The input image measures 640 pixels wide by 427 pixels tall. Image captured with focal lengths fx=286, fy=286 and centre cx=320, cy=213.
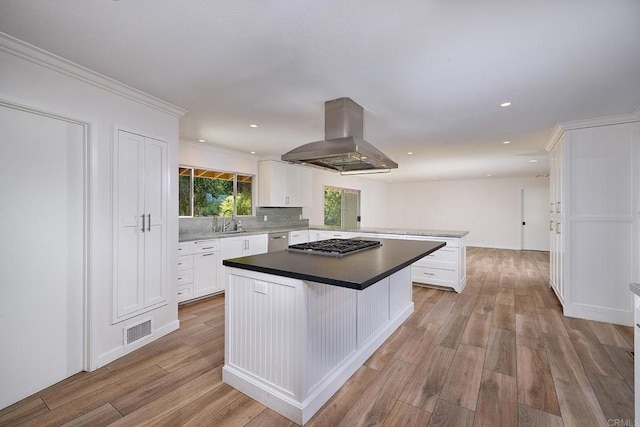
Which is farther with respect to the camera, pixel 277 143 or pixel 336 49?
pixel 277 143

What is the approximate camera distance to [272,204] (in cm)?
542

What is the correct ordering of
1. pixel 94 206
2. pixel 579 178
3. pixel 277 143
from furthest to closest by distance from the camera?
pixel 277 143 < pixel 579 178 < pixel 94 206

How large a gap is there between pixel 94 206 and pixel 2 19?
123 centimetres

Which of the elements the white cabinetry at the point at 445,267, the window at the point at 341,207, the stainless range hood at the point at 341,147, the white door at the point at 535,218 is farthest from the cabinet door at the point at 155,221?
the white door at the point at 535,218

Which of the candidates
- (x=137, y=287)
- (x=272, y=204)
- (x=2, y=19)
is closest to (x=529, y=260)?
(x=272, y=204)

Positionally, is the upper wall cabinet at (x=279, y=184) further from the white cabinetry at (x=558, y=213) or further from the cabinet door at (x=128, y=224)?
the white cabinetry at (x=558, y=213)

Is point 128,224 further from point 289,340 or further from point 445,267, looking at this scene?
point 445,267

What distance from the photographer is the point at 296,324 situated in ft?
5.64

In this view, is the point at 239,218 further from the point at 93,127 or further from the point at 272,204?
the point at 93,127

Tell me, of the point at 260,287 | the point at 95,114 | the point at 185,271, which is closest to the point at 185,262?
the point at 185,271

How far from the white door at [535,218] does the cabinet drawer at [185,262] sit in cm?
923

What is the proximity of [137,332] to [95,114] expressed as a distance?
6.26 ft

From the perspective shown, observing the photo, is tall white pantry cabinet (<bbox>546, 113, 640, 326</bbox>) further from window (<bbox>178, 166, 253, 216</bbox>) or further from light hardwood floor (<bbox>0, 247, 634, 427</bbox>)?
window (<bbox>178, 166, 253, 216</bbox>)

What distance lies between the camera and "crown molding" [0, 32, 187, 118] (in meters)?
1.81
